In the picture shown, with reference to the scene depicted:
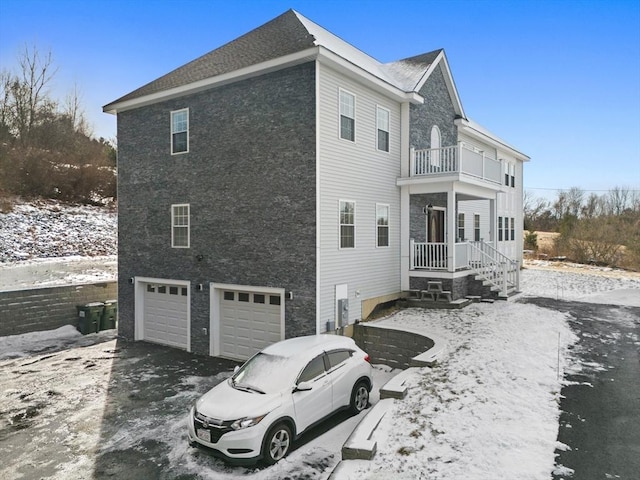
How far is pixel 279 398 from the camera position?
22.0 feet

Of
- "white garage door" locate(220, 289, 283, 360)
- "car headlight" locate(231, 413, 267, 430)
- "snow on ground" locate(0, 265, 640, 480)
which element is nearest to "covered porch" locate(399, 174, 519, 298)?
"snow on ground" locate(0, 265, 640, 480)

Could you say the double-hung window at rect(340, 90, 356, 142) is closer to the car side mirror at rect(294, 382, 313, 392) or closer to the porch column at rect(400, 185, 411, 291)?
the porch column at rect(400, 185, 411, 291)

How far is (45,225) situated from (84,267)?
7.48 m

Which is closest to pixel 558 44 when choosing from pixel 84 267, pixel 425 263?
pixel 425 263

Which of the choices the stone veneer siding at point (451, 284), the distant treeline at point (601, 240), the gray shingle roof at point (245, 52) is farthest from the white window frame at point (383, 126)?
the distant treeline at point (601, 240)

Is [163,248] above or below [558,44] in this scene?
below

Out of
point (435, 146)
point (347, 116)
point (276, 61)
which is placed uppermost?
point (276, 61)

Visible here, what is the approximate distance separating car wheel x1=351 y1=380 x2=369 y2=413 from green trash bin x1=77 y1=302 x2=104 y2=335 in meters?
13.0

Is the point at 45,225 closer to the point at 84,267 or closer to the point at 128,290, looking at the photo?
the point at 84,267

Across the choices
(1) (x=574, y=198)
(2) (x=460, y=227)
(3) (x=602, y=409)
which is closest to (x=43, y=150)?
(2) (x=460, y=227)

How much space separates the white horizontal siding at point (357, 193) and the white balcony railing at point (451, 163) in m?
0.79

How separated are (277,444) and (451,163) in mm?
11481

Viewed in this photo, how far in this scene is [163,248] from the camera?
14.8 metres

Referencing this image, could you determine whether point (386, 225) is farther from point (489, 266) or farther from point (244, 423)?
point (244, 423)
